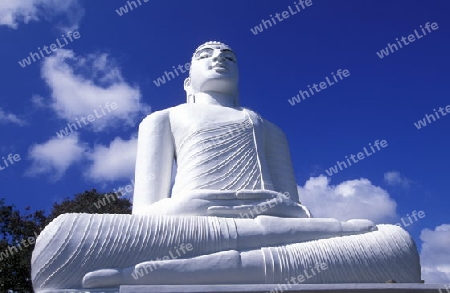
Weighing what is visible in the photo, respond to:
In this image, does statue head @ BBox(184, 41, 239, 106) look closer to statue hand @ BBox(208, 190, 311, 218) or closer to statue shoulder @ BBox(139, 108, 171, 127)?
statue shoulder @ BBox(139, 108, 171, 127)

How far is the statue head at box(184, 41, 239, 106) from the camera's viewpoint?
23.7 ft

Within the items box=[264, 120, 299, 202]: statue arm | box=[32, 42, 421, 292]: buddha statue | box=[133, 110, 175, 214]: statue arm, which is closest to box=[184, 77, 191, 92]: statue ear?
box=[32, 42, 421, 292]: buddha statue

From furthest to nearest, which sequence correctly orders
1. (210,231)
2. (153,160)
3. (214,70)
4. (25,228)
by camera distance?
(25,228)
(214,70)
(153,160)
(210,231)

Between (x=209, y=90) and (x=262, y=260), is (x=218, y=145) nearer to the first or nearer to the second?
(x=209, y=90)

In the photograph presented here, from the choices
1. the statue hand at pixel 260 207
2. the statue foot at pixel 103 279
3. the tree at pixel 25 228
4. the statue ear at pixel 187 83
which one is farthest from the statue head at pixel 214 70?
the tree at pixel 25 228

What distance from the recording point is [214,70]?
284 inches

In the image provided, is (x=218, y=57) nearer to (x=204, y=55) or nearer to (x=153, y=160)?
(x=204, y=55)

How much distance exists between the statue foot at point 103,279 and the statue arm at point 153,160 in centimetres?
159

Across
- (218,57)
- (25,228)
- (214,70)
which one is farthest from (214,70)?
(25,228)

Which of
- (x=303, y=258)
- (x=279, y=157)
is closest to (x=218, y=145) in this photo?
(x=279, y=157)

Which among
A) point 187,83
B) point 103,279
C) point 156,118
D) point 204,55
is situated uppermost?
point 204,55

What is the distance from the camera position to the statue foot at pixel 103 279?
434cm

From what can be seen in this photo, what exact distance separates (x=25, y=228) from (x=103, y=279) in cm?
1155

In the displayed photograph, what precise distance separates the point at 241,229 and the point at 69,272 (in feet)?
5.63
